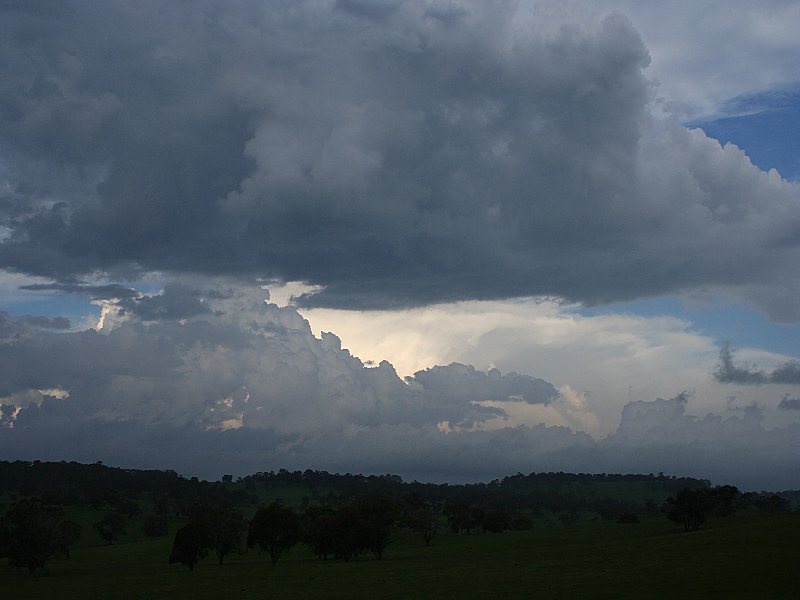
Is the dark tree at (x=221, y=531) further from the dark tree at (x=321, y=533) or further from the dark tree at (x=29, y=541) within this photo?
the dark tree at (x=29, y=541)

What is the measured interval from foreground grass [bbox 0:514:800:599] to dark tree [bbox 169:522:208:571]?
431 centimetres

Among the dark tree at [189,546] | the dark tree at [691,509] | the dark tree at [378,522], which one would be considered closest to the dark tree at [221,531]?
the dark tree at [189,546]

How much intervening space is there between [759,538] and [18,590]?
336 feet

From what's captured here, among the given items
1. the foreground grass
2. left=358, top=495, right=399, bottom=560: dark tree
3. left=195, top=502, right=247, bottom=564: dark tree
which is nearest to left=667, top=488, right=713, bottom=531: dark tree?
the foreground grass

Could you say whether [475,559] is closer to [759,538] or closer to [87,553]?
[759,538]

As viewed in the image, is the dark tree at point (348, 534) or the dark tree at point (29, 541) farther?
the dark tree at point (348, 534)

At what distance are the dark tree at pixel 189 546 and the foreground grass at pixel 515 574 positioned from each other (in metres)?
4.31

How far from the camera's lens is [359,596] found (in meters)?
81.6

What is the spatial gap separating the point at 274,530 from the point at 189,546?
55.6 feet

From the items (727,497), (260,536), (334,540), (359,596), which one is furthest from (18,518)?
(727,497)

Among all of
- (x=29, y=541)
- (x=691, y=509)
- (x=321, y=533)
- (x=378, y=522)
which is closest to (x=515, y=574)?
(x=378, y=522)

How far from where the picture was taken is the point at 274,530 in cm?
15375

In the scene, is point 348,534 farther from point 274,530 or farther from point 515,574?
point 515,574

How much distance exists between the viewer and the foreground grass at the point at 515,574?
7475 centimetres
